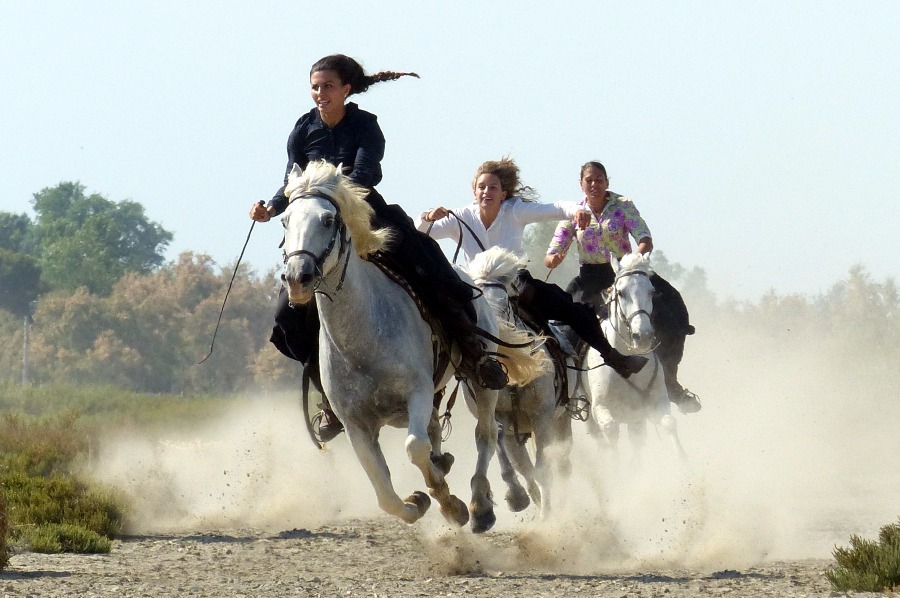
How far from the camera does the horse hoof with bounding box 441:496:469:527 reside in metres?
9.35

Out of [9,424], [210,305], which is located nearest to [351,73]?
[9,424]

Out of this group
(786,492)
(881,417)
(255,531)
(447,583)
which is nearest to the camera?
(447,583)

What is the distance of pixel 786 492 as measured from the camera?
662 inches

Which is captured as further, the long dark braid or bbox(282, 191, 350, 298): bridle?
the long dark braid

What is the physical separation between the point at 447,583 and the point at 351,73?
11.0 ft

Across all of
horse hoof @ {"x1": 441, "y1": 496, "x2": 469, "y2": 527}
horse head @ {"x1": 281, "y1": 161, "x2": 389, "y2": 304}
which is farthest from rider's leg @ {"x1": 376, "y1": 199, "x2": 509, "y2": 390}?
horse hoof @ {"x1": 441, "y1": 496, "x2": 469, "y2": 527}

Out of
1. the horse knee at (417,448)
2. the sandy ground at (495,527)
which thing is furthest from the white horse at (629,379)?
the horse knee at (417,448)

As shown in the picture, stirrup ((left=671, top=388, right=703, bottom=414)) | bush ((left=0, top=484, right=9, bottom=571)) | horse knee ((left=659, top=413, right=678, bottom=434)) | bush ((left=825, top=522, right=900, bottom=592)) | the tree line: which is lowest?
bush ((left=825, top=522, right=900, bottom=592))

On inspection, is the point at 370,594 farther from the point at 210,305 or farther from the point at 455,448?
the point at 210,305

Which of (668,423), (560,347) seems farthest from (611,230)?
(668,423)

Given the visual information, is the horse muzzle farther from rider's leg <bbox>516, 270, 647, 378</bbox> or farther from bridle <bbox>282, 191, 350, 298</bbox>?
rider's leg <bbox>516, 270, 647, 378</bbox>

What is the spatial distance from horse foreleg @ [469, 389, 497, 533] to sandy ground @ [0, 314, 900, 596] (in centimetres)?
29

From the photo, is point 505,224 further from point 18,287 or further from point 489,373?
point 18,287

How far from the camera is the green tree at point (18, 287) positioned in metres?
86.2
